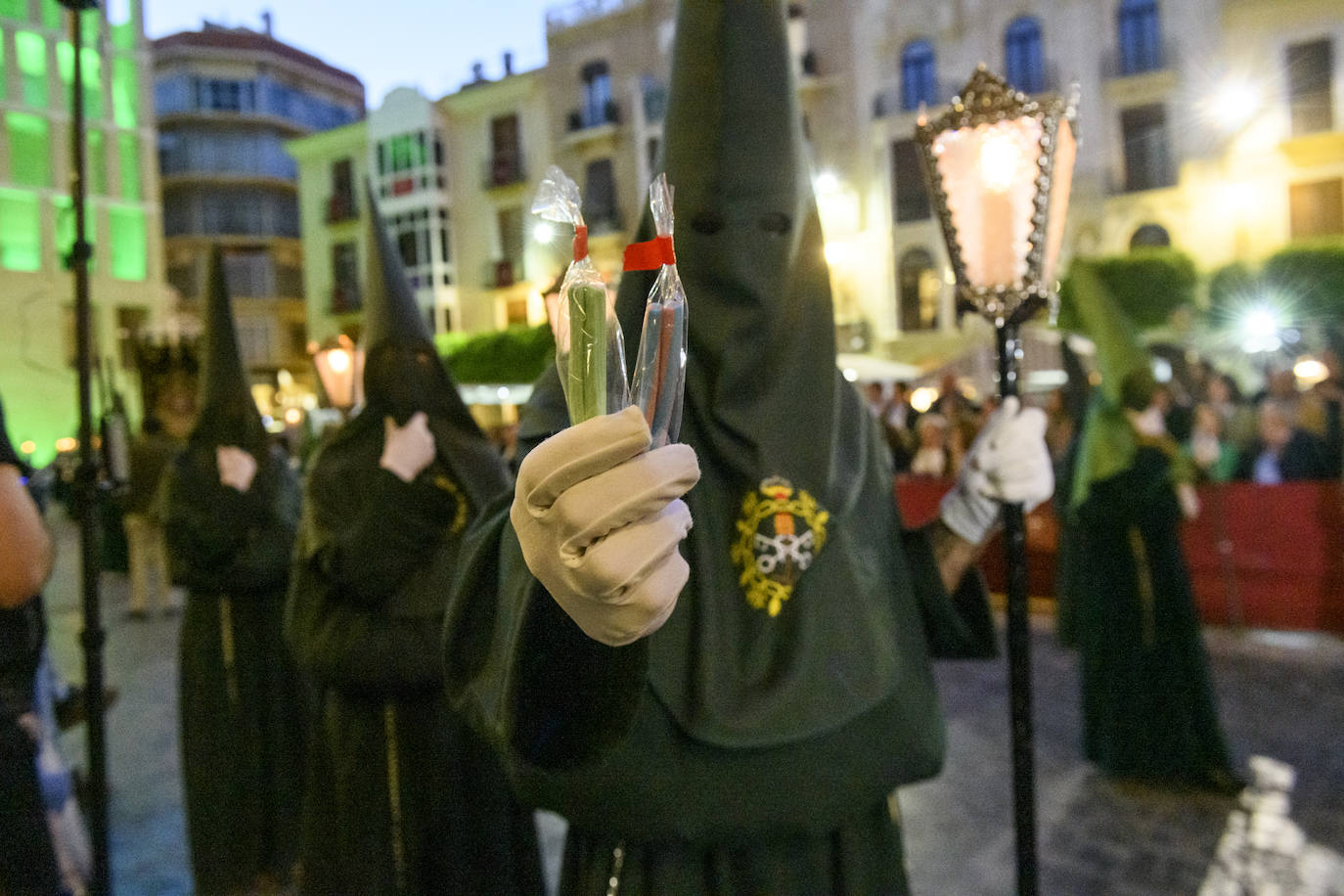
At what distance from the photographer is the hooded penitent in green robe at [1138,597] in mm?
4156

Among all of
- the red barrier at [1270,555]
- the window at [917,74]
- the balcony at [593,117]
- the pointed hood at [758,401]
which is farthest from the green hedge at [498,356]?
the pointed hood at [758,401]

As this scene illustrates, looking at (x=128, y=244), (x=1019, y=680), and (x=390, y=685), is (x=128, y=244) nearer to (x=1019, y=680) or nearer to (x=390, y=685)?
(x=390, y=685)

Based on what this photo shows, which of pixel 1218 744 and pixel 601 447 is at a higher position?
pixel 601 447

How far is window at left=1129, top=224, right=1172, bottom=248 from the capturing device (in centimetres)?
1961

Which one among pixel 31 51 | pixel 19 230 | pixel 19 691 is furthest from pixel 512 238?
pixel 19 691

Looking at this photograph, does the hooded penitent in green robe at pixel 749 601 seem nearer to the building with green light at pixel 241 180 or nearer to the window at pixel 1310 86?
the window at pixel 1310 86

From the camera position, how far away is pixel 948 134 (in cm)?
222

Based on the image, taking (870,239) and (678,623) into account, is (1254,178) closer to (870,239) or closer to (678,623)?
(870,239)

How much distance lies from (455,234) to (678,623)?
30.1 meters

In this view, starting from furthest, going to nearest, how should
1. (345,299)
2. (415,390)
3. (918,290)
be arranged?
1. (345,299)
2. (918,290)
3. (415,390)

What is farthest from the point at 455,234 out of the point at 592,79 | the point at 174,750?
the point at 174,750

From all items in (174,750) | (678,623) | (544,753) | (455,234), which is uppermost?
(455,234)

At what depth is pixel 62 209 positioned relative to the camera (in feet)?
9.61

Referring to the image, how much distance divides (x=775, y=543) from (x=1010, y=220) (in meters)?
1.11
